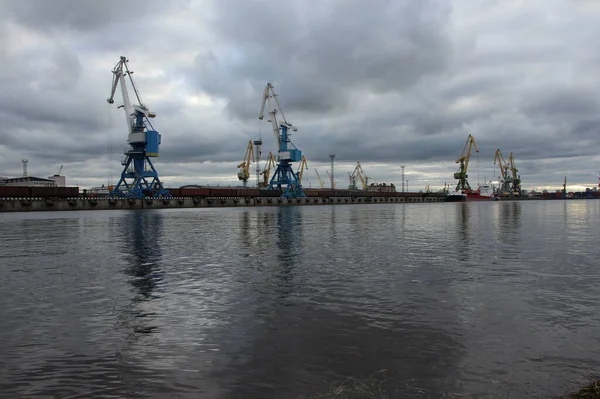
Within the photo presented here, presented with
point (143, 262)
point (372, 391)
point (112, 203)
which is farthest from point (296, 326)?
point (112, 203)

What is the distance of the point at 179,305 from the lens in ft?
48.6

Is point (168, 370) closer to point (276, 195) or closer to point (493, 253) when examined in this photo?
point (493, 253)

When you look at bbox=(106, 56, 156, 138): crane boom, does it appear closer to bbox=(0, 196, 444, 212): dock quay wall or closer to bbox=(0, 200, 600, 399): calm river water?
bbox=(0, 196, 444, 212): dock quay wall

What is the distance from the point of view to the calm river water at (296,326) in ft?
28.6

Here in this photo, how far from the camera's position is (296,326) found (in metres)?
12.3

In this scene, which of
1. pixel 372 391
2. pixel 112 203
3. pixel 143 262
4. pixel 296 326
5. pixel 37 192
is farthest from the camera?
pixel 112 203

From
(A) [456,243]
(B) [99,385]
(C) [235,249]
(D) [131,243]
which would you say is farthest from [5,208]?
(B) [99,385]

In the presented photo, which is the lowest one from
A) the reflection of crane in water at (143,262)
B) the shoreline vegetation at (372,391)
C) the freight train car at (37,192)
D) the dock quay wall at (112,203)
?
the shoreline vegetation at (372,391)

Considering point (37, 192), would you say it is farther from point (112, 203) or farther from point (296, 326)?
point (296, 326)

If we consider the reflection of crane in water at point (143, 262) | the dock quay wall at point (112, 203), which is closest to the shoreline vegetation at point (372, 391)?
the reflection of crane in water at point (143, 262)

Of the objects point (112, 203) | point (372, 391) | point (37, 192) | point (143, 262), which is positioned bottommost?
point (372, 391)

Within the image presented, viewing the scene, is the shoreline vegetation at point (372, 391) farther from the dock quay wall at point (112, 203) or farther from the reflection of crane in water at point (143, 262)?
the dock quay wall at point (112, 203)

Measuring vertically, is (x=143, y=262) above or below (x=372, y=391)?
above

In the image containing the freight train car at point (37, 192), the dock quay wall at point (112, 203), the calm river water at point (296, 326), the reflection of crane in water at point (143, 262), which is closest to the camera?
the calm river water at point (296, 326)
